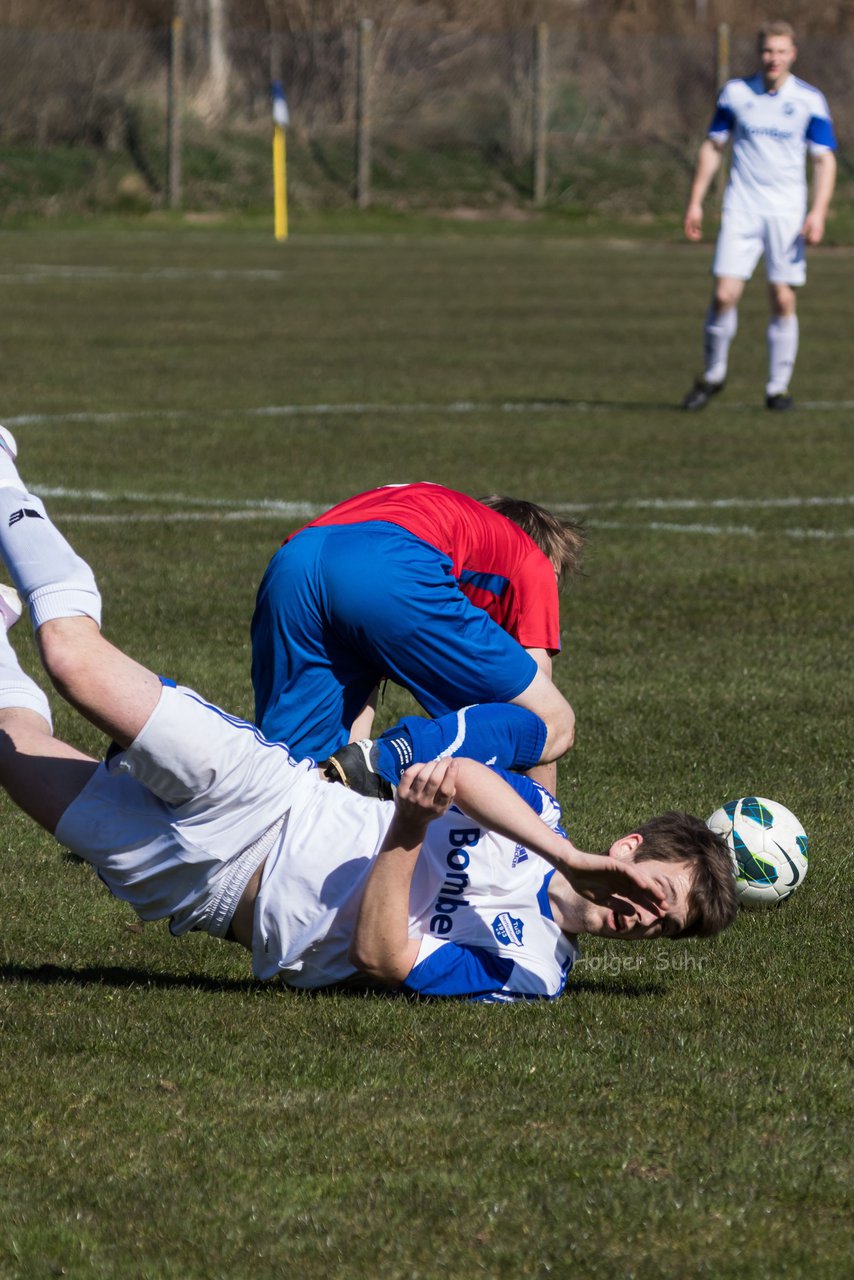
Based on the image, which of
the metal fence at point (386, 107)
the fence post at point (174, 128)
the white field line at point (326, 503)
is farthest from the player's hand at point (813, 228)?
the metal fence at point (386, 107)

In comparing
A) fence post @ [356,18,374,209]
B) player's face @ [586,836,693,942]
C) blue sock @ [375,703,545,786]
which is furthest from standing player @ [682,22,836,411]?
fence post @ [356,18,374,209]

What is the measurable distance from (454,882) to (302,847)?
0.35 m

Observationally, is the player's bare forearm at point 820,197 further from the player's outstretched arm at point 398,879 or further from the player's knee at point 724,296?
the player's outstretched arm at point 398,879

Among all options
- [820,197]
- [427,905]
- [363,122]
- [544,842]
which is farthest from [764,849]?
[363,122]

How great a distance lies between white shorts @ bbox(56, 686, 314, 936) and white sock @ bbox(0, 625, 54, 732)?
373 millimetres

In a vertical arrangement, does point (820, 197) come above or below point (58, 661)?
below

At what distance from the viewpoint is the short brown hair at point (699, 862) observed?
13.9ft

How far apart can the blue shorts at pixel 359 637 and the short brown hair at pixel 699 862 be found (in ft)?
3.19

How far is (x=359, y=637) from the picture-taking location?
5.14 metres

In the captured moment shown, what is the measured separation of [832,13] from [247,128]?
82.5 ft

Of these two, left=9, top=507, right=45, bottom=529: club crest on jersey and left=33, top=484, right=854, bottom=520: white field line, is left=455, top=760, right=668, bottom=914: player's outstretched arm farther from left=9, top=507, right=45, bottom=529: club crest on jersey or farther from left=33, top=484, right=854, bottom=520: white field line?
left=33, top=484, right=854, bottom=520: white field line

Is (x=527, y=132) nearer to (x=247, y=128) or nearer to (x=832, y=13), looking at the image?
(x=247, y=128)

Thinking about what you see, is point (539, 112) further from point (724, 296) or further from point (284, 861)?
point (284, 861)

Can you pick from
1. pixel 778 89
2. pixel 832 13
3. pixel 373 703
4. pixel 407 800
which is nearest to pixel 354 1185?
pixel 407 800
